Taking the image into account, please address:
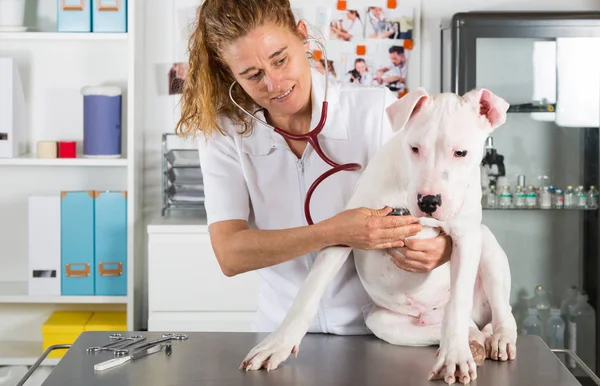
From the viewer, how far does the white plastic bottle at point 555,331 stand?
3271mm

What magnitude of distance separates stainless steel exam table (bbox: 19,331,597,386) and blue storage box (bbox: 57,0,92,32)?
1865 mm

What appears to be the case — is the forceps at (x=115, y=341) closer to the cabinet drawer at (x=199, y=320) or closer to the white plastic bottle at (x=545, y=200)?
the cabinet drawer at (x=199, y=320)

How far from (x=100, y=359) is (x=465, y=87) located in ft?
6.70

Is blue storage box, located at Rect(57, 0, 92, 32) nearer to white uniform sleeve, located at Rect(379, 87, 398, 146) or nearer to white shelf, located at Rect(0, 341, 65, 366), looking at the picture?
white shelf, located at Rect(0, 341, 65, 366)

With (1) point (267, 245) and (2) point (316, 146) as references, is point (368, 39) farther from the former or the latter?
(1) point (267, 245)

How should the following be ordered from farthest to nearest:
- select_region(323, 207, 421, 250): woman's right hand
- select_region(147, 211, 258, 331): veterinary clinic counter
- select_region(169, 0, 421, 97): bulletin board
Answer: select_region(169, 0, 421, 97): bulletin board, select_region(147, 211, 258, 331): veterinary clinic counter, select_region(323, 207, 421, 250): woman's right hand

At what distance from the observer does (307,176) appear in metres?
1.70

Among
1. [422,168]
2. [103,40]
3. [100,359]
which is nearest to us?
[422,168]

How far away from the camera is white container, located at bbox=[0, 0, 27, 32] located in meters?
3.21

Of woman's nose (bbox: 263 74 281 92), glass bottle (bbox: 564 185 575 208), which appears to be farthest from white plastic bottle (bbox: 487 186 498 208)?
woman's nose (bbox: 263 74 281 92)

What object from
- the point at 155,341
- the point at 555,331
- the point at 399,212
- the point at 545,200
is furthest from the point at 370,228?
the point at 555,331

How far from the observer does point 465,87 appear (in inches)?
123

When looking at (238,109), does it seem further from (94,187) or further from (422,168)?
(94,187)

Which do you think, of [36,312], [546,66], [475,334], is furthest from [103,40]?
[475,334]
